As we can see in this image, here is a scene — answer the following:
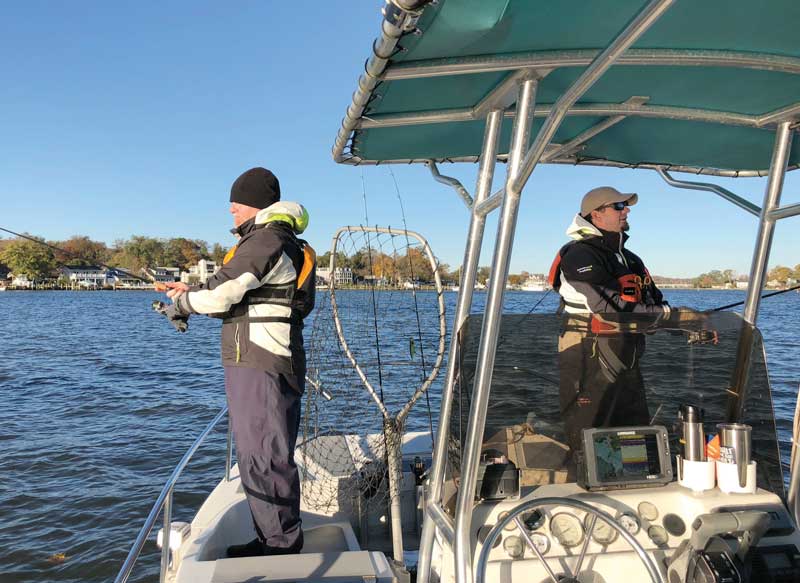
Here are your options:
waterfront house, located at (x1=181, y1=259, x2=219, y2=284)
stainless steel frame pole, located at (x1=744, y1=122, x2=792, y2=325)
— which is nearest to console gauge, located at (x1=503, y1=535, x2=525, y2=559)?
stainless steel frame pole, located at (x1=744, y1=122, x2=792, y2=325)

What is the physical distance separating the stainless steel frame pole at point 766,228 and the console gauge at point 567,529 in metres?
1.64

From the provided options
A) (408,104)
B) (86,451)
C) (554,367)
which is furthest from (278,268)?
(86,451)

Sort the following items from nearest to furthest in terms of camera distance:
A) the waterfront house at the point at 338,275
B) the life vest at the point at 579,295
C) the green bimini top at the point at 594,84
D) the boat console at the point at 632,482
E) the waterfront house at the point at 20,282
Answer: the green bimini top at the point at 594,84 < the boat console at the point at 632,482 < the life vest at the point at 579,295 < the waterfront house at the point at 338,275 < the waterfront house at the point at 20,282

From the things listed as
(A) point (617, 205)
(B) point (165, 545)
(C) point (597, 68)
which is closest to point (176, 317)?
(B) point (165, 545)

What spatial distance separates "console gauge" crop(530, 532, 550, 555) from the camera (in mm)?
2359

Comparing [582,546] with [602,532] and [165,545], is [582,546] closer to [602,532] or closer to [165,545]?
[602,532]

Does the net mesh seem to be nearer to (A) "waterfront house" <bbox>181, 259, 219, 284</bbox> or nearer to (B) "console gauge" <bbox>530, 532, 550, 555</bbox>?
(A) "waterfront house" <bbox>181, 259, 219, 284</bbox>

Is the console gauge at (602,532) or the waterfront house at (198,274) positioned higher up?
the waterfront house at (198,274)

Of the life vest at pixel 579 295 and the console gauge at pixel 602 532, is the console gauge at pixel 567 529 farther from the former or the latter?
the life vest at pixel 579 295

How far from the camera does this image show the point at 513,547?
234cm

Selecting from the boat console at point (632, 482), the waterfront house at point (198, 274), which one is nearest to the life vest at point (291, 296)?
the waterfront house at point (198, 274)

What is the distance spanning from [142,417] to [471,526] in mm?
12347

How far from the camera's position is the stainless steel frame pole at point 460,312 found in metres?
2.62

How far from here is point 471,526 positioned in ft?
7.75
